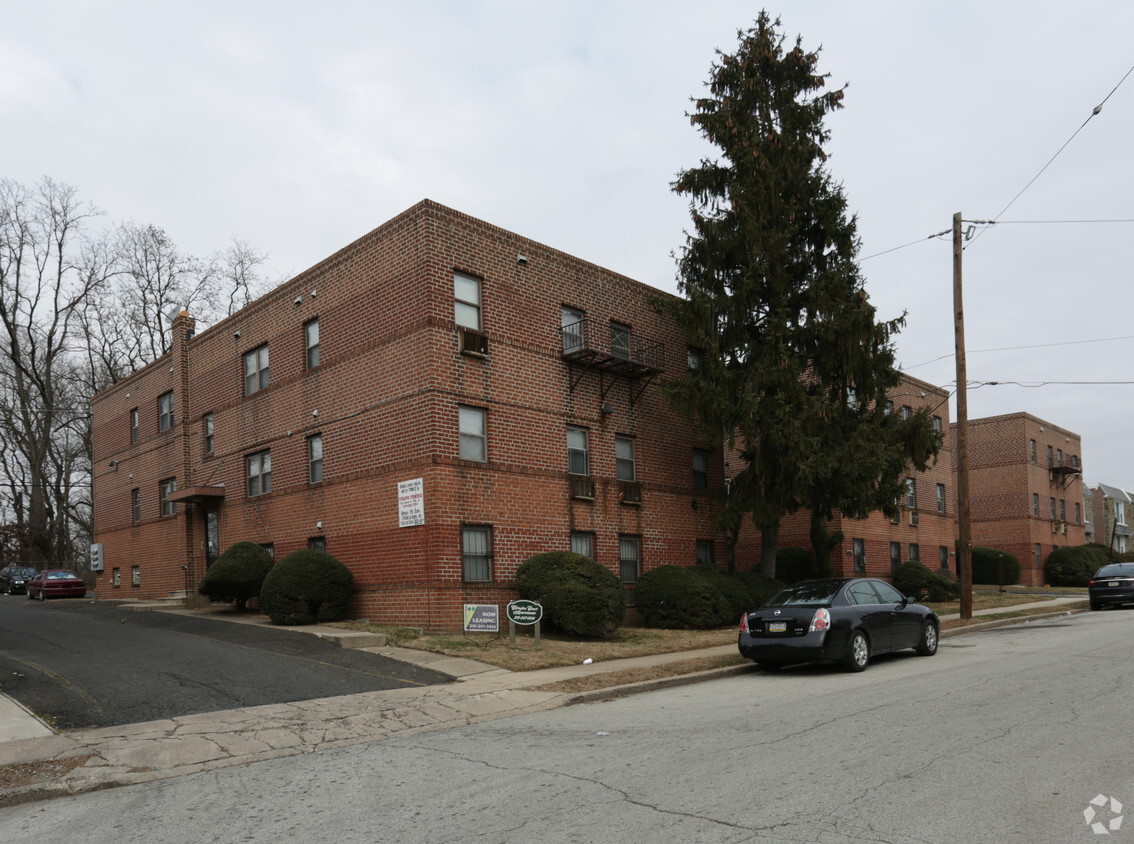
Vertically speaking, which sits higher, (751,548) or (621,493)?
(621,493)

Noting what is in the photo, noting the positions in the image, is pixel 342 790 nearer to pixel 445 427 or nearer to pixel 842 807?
pixel 842 807

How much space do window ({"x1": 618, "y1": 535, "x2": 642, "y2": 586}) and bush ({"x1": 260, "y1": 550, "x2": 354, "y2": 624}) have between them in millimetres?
6833

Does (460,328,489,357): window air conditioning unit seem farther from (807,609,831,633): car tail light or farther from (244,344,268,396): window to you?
(807,609,831,633): car tail light

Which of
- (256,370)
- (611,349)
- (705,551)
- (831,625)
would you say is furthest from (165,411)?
(831,625)

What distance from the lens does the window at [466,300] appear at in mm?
19016

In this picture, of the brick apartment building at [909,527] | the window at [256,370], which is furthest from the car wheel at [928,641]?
the window at [256,370]

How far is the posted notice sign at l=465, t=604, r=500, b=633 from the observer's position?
1580cm

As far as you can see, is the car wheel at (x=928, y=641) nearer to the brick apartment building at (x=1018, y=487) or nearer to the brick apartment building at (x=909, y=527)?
the brick apartment building at (x=909, y=527)

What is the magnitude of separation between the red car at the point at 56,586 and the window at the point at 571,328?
24.3 m

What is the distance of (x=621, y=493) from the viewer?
2211 cm

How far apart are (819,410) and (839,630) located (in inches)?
311

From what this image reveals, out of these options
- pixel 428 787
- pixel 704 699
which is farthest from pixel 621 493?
pixel 428 787

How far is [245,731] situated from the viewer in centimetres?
920

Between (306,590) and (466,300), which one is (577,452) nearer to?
(466,300)
